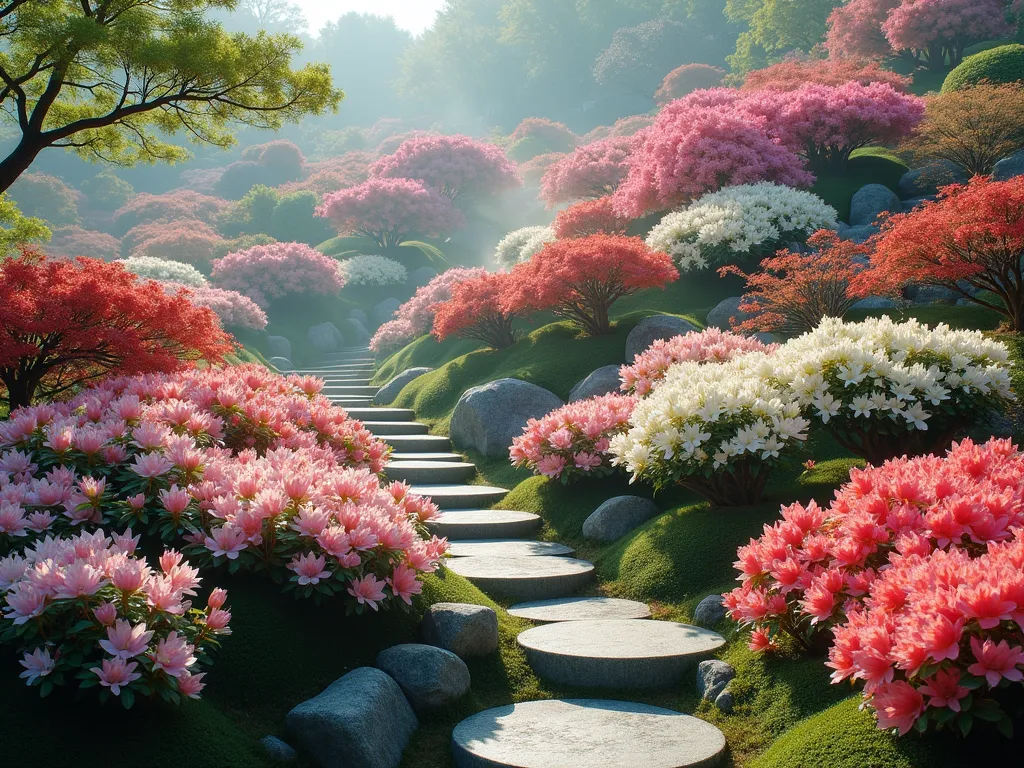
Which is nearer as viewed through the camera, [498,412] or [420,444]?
[498,412]

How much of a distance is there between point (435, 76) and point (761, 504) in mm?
71359

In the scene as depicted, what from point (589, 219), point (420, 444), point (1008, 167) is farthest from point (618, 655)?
point (1008, 167)

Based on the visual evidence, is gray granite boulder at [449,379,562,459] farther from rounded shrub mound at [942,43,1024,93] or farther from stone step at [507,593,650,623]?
rounded shrub mound at [942,43,1024,93]

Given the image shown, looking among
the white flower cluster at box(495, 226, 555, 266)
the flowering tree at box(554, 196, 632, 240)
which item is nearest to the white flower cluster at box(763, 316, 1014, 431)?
the flowering tree at box(554, 196, 632, 240)

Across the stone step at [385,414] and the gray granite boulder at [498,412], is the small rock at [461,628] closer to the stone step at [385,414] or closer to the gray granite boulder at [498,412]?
the gray granite boulder at [498,412]

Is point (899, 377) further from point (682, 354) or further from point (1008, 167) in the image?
point (1008, 167)

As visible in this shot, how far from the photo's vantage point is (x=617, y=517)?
6426 millimetres

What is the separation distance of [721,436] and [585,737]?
237 centimetres

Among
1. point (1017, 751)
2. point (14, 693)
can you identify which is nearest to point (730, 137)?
point (1017, 751)

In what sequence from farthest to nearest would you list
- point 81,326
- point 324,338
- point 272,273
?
point 272,273 < point 324,338 < point 81,326

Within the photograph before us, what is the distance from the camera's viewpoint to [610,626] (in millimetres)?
4652

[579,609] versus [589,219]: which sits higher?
[589,219]

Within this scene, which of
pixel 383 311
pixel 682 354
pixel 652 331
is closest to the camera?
pixel 682 354

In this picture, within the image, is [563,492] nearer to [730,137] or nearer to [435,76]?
[730,137]
